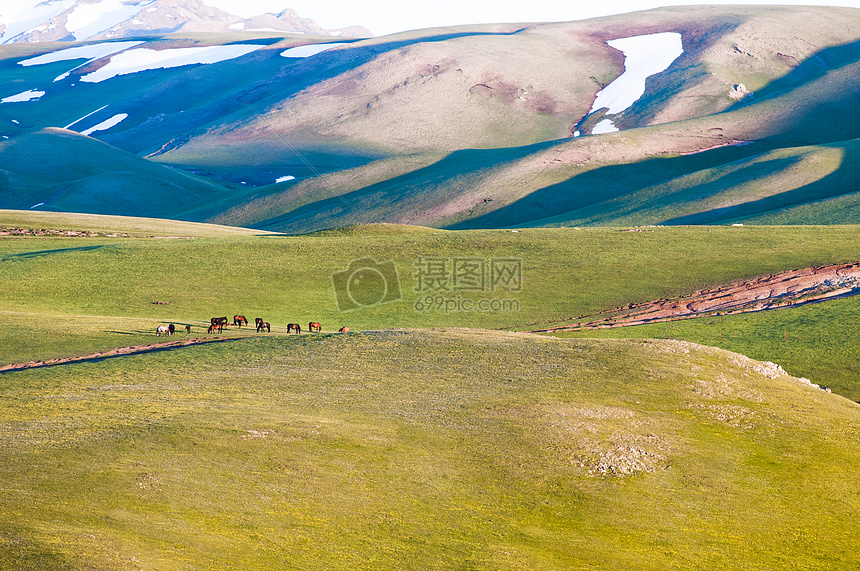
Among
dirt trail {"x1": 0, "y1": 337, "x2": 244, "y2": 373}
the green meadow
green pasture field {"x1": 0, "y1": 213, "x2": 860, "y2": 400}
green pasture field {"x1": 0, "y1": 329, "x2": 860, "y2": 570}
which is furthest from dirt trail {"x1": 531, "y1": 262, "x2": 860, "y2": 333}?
dirt trail {"x1": 0, "y1": 337, "x2": 244, "y2": 373}

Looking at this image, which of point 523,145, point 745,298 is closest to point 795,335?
point 745,298

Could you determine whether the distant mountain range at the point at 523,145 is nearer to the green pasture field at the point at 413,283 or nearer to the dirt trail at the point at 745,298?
the green pasture field at the point at 413,283

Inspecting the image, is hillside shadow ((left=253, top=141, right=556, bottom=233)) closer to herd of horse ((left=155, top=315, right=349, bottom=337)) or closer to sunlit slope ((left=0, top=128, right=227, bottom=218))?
sunlit slope ((left=0, top=128, right=227, bottom=218))

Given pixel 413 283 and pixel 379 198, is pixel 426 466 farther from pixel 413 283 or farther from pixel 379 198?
pixel 379 198

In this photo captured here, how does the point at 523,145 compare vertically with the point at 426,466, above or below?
above

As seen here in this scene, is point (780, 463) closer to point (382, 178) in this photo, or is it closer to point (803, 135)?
point (382, 178)

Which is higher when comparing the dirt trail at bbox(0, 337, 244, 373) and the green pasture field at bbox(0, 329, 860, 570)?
the dirt trail at bbox(0, 337, 244, 373)
